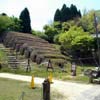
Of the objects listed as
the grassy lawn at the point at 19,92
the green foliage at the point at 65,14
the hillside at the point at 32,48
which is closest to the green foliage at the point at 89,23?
the green foliage at the point at 65,14

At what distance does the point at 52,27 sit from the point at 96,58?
15.6 metres

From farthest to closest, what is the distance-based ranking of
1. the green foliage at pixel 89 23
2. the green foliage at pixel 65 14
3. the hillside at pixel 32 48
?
the green foliage at pixel 65 14 < the green foliage at pixel 89 23 < the hillside at pixel 32 48

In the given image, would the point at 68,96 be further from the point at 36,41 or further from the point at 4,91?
the point at 36,41

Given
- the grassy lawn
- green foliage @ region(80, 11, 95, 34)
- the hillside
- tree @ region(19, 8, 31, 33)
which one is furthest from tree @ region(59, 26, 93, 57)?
the grassy lawn

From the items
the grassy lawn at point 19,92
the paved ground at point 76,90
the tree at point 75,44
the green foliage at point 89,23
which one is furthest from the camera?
the green foliage at point 89,23

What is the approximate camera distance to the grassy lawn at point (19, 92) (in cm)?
2088

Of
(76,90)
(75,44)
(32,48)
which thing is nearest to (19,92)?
(76,90)

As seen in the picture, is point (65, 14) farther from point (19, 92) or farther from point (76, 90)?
point (19, 92)

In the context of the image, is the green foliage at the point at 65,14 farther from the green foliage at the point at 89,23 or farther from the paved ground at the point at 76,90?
the paved ground at the point at 76,90

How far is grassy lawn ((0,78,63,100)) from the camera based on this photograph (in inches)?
822

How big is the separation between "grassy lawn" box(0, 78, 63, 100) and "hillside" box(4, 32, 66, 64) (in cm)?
1409

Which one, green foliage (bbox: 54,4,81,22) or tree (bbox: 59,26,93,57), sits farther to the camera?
green foliage (bbox: 54,4,81,22)

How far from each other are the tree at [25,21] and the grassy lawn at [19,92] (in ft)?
110

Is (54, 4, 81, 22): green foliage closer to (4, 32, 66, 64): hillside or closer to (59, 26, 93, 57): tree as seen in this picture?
(59, 26, 93, 57): tree
